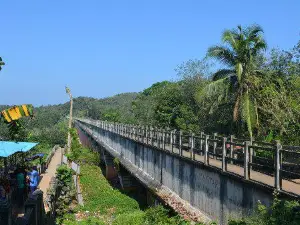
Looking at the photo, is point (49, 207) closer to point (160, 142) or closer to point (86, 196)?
point (160, 142)

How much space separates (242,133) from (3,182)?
16364 millimetres

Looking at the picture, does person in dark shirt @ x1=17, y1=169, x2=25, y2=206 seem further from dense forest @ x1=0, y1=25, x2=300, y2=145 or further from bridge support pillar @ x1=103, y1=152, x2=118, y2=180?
bridge support pillar @ x1=103, y1=152, x2=118, y2=180

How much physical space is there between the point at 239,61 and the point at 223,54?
48.1 inches

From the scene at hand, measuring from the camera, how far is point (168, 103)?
4569 cm

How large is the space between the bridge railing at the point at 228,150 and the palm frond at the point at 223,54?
23.7ft

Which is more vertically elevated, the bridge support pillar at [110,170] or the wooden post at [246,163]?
the wooden post at [246,163]

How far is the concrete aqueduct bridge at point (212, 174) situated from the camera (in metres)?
10.4

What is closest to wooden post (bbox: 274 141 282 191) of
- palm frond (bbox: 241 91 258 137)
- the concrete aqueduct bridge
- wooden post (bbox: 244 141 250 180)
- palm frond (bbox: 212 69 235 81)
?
the concrete aqueduct bridge

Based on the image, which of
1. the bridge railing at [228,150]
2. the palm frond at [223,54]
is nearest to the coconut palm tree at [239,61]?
the palm frond at [223,54]

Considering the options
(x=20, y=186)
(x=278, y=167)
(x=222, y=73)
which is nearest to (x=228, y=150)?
(x=278, y=167)

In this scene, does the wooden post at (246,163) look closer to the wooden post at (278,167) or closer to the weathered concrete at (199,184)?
the weathered concrete at (199,184)

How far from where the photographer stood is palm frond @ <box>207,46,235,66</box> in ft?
91.7

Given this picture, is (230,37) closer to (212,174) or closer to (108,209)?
(108,209)

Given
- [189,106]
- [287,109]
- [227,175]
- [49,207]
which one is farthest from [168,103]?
[227,175]
